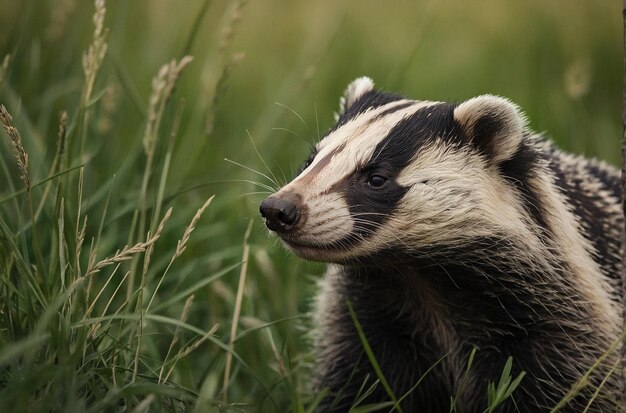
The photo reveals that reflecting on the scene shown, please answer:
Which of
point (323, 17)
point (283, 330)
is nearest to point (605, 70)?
point (323, 17)

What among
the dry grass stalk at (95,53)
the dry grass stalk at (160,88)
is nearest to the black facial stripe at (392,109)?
the dry grass stalk at (160,88)

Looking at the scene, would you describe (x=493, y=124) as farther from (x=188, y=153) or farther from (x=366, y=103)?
(x=188, y=153)

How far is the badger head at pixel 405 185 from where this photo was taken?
3410 mm

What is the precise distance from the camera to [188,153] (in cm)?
534

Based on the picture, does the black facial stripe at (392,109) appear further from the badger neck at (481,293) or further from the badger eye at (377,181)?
the badger neck at (481,293)

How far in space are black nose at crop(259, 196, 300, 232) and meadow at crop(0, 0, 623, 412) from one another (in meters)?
0.20

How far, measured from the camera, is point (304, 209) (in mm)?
3354

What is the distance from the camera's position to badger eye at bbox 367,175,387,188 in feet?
11.7

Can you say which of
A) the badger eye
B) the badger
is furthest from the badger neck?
the badger eye

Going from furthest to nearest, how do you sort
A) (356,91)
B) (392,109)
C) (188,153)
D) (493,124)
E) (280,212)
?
(188,153)
(356,91)
(392,109)
(493,124)
(280,212)

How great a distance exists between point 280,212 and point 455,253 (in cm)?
78

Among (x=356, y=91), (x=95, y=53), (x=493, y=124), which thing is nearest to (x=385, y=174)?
(x=493, y=124)

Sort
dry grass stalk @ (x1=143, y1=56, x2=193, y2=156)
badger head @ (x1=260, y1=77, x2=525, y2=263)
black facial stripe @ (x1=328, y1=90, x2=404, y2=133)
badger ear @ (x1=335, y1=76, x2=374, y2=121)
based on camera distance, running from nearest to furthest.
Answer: badger head @ (x1=260, y1=77, x2=525, y2=263)
dry grass stalk @ (x1=143, y1=56, x2=193, y2=156)
black facial stripe @ (x1=328, y1=90, x2=404, y2=133)
badger ear @ (x1=335, y1=76, x2=374, y2=121)

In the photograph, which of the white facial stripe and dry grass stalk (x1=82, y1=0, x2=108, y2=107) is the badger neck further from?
dry grass stalk (x1=82, y1=0, x2=108, y2=107)
